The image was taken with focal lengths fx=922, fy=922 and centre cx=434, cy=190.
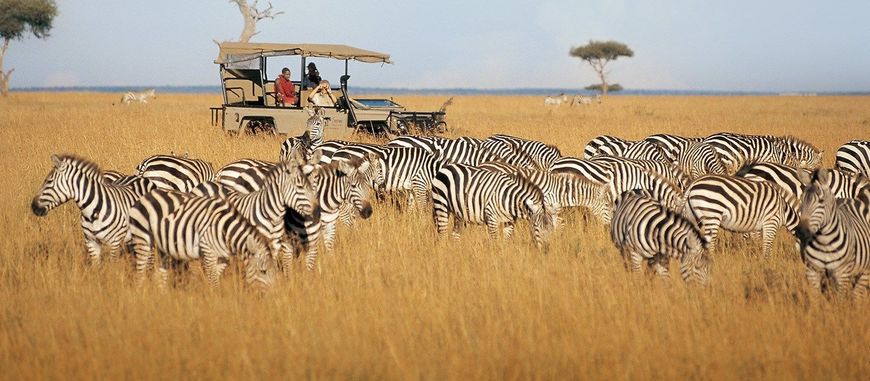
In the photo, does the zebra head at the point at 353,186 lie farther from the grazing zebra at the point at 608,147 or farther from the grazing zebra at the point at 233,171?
the grazing zebra at the point at 608,147

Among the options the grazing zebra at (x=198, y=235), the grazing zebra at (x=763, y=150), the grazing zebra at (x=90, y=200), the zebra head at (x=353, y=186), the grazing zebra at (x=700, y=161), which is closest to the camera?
the grazing zebra at (x=198, y=235)

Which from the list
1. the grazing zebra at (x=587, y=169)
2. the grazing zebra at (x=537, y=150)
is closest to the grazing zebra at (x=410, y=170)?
the grazing zebra at (x=587, y=169)

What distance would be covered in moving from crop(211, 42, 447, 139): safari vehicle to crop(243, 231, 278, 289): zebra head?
1153cm

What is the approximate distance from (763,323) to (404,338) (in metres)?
2.79

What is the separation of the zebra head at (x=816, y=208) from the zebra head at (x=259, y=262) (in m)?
4.25

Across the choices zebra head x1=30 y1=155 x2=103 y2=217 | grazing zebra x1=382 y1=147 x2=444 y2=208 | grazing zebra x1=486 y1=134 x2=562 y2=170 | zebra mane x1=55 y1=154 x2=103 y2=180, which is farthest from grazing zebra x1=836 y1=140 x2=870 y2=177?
zebra head x1=30 y1=155 x2=103 y2=217

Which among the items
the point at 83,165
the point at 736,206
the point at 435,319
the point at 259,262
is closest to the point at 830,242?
the point at 736,206

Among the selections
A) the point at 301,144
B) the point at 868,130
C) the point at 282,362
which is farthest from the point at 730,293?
the point at 868,130

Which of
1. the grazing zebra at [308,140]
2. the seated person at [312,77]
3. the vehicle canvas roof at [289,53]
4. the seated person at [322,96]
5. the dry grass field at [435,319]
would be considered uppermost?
the vehicle canvas roof at [289,53]

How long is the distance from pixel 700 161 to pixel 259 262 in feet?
31.9

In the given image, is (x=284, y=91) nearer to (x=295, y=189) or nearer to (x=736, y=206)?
(x=295, y=189)

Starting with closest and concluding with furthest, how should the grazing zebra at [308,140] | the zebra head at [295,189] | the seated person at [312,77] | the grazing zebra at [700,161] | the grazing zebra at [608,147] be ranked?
the zebra head at [295,189], the grazing zebra at [308,140], the grazing zebra at [700,161], the grazing zebra at [608,147], the seated person at [312,77]

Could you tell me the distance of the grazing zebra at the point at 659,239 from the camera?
7.79m

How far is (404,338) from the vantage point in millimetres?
6754
